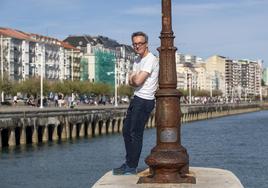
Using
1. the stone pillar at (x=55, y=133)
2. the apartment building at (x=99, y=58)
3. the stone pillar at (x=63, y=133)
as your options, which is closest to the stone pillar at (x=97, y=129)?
the stone pillar at (x=63, y=133)

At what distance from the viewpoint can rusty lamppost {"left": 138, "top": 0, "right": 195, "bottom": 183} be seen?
892 cm

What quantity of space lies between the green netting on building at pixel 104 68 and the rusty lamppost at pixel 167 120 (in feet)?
530

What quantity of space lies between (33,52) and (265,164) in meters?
117

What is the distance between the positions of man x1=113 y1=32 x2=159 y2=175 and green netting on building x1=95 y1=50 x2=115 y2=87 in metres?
161

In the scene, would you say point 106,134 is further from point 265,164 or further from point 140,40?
point 140,40

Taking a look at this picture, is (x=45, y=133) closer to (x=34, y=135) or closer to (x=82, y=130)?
(x=34, y=135)

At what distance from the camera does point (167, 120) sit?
916 centimetres

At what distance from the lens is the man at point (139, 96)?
9.52 metres

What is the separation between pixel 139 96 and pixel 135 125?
1.49 ft

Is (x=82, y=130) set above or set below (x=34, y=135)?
below

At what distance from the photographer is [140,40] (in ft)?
31.6

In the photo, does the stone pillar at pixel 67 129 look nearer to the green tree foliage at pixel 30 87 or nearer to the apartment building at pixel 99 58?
the green tree foliage at pixel 30 87

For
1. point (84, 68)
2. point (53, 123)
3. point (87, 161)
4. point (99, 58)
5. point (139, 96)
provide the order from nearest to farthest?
point (139, 96) < point (87, 161) < point (53, 123) < point (84, 68) < point (99, 58)

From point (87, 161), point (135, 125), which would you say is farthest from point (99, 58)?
point (135, 125)
